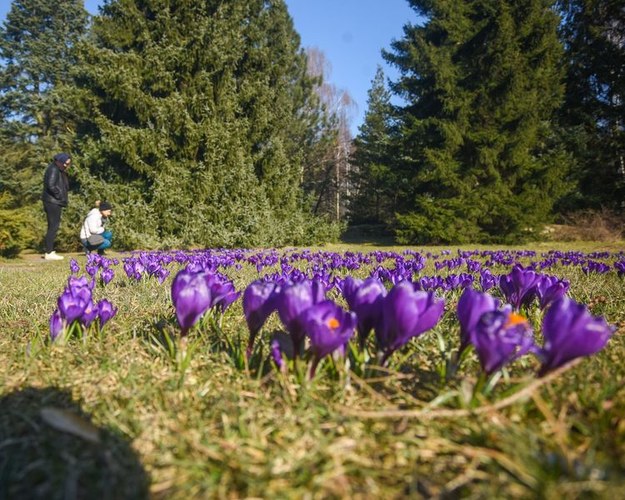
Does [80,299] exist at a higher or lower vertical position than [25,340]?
higher

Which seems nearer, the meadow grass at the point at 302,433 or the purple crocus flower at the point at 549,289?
the meadow grass at the point at 302,433

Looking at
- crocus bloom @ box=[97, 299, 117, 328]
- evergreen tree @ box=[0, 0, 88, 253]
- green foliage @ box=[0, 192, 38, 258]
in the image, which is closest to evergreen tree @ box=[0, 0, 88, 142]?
evergreen tree @ box=[0, 0, 88, 253]

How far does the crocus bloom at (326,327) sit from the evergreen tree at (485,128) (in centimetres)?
1441

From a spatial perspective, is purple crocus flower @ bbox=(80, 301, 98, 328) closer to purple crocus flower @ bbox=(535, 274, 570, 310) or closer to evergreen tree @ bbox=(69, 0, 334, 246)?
purple crocus flower @ bbox=(535, 274, 570, 310)

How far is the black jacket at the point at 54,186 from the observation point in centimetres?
766

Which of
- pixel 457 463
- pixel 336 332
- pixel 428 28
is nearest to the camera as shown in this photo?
pixel 457 463

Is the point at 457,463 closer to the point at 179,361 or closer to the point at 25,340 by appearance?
the point at 179,361

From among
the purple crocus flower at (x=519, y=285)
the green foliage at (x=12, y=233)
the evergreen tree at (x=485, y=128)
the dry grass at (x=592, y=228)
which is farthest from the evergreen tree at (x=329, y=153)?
the purple crocus flower at (x=519, y=285)

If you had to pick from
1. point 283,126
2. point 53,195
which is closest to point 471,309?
point 53,195

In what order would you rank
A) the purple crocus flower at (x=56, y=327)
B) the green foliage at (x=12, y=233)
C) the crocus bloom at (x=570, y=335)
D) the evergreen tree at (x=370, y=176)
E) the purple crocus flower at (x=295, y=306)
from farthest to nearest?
the evergreen tree at (x=370, y=176), the green foliage at (x=12, y=233), the purple crocus flower at (x=56, y=327), the purple crocus flower at (x=295, y=306), the crocus bloom at (x=570, y=335)

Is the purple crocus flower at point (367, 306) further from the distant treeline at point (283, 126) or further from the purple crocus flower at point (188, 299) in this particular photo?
the distant treeline at point (283, 126)

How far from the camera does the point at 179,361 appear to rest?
1.21 metres

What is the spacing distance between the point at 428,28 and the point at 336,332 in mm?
20806

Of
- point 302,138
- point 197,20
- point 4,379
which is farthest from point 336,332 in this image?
point 302,138
